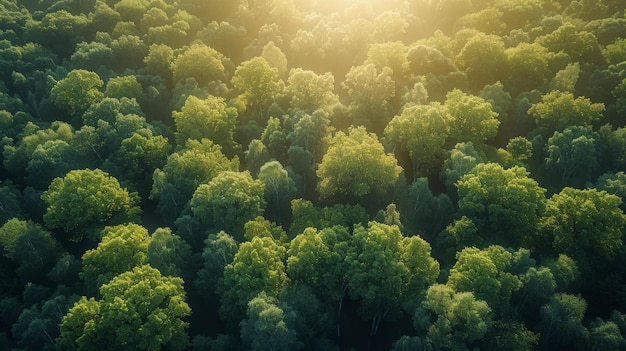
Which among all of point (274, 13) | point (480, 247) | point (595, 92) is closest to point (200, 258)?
point (480, 247)

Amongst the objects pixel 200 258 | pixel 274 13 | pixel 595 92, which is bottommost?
pixel 200 258

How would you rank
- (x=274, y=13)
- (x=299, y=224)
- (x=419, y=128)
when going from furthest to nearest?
(x=274, y=13) → (x=419, y=128) → (x=299, y=224)

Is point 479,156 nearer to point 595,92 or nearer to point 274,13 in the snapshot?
point 595,92

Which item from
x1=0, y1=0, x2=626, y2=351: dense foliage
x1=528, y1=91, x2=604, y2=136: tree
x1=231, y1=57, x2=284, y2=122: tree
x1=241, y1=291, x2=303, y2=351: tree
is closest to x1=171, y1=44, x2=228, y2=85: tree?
x1=0, y1=0, x2=626, y2=351: dense foliage

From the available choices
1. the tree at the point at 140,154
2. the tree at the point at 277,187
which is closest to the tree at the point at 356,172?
the tree at the point at 277,187

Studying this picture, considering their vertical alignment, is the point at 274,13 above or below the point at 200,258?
above

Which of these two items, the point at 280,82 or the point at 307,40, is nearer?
the point at 280,82

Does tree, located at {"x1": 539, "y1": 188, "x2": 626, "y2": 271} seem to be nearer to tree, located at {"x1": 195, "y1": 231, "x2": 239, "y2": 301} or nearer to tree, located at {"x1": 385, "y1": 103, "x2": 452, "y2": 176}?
tree, located at {"x1": 385, "y1": 103, "x2": 452, "y2": 176}
